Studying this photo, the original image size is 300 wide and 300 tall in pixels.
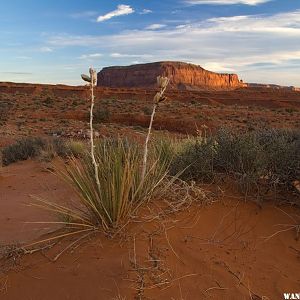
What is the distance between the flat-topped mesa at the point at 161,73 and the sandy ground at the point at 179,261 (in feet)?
340

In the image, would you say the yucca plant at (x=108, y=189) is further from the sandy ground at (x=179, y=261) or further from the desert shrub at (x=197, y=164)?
the desert shrub at (x=197, y=164)

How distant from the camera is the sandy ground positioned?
3439 millimetres

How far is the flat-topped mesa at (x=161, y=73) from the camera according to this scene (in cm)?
11235

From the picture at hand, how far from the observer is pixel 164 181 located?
4957 mm

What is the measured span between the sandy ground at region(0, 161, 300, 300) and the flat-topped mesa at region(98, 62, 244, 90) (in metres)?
104

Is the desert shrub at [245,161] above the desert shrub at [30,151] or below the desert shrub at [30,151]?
above

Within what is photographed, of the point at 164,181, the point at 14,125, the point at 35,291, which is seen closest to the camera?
the point at 35,291

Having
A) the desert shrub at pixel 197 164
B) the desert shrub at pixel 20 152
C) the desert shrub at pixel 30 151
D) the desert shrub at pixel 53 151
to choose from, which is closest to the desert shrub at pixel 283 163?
the desert shrub at pixel 197 164

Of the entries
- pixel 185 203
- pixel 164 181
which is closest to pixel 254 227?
pixel 185 203

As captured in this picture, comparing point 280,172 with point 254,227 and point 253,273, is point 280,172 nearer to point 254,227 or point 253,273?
point 254,227

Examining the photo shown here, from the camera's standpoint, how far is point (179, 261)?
3736mm

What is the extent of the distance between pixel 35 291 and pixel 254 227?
6.82 ft

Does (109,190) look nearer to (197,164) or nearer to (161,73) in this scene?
(197,164)

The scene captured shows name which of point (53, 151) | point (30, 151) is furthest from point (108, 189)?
point (30, 151)
